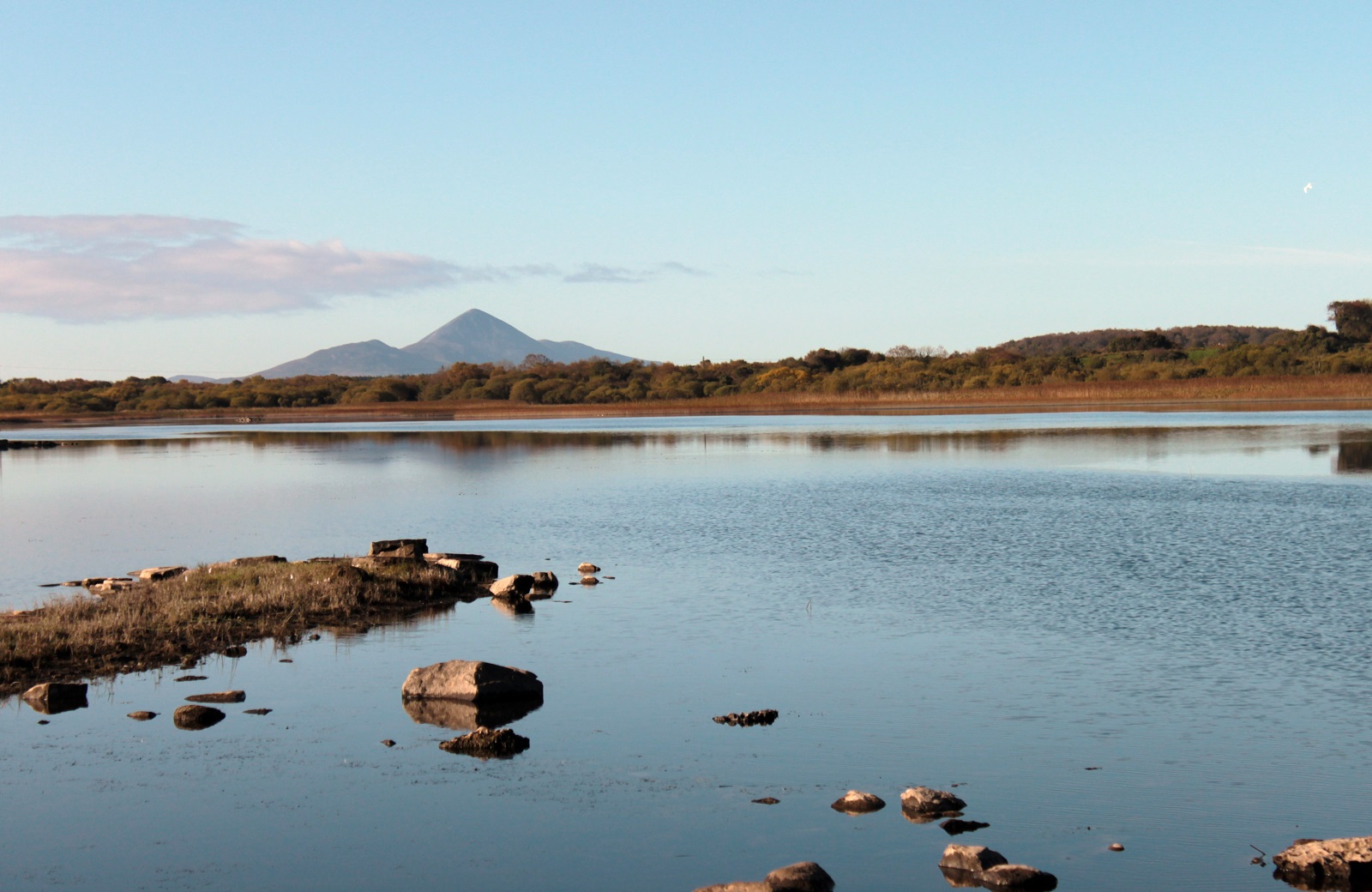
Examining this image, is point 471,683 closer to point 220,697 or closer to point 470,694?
point 470,694

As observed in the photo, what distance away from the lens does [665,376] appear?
15650 centimetres

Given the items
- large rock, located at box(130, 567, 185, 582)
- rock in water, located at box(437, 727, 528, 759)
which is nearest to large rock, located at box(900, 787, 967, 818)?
rock in water, located at box(437, 727, 528, 759)

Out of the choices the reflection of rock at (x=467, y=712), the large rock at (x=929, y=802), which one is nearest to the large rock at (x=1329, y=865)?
the large rock at (x=929, y=802)

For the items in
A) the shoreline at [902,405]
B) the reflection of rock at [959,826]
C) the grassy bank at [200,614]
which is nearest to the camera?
the reflection of rock at [959,826]

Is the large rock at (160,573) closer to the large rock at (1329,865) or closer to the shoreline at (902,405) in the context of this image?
the large rock at (1329,865)

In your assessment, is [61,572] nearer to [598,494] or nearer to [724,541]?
[724,541]

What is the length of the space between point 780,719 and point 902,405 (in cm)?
10125

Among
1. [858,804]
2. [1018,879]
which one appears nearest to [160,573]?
[858,804]

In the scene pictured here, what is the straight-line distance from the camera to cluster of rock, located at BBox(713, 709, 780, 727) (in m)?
10.9

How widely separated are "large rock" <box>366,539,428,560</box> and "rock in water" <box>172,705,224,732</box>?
8.12 metres

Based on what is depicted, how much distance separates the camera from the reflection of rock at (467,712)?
11.1 metres

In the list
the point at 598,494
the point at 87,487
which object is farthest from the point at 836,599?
the point at 87,487

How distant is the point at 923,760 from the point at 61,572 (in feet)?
57.2

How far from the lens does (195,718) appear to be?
11156 mm
